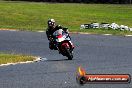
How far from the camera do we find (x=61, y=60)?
20047 mm

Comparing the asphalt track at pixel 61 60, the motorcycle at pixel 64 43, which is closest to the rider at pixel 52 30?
the motorcycle at pixel 64 43

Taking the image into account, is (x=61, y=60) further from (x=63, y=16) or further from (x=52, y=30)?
(x=63, y=16)

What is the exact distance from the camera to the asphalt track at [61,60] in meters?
13.5

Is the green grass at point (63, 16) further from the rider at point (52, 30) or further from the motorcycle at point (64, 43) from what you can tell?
the motorcycle at point (64, 43)

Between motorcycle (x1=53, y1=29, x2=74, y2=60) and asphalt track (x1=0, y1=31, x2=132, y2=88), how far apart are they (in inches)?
12.1

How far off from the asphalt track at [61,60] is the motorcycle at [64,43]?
0.31 metres

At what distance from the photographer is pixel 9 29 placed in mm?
36719

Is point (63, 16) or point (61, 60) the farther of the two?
point (63, 16)

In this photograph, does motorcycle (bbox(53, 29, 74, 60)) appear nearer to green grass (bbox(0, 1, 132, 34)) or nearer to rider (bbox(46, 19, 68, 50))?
rider (bbox(46, 19, 68, 50))

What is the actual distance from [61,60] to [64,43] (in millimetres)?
663

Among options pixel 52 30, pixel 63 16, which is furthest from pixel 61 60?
pixel 63 16

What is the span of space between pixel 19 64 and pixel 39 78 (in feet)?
13.3

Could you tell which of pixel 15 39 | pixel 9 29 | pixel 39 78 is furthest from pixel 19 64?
pixel 9 29

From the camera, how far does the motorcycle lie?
20.2m
